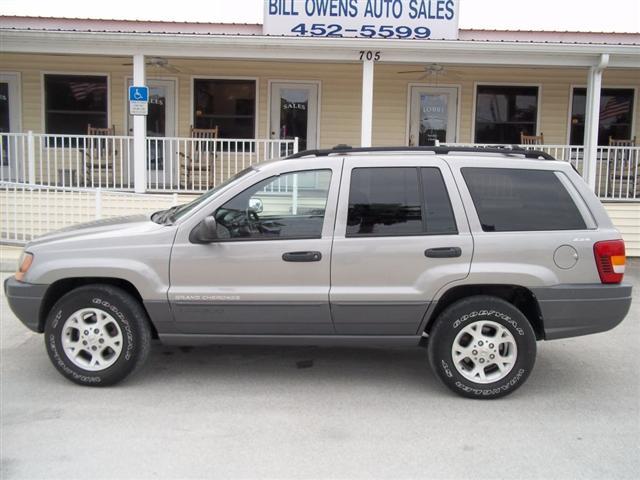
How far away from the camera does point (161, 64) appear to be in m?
11.9

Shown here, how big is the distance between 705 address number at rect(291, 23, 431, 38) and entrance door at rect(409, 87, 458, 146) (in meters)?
1.60

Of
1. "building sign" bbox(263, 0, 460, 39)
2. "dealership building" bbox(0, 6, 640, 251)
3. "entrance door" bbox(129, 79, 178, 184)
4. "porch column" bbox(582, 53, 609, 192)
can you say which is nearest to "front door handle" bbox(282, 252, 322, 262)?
"porch column" bbox(582, 53, 609, 192)

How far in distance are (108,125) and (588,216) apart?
418 inches

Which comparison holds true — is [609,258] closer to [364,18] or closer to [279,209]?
[279,209]

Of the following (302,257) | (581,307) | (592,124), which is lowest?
(581,307)

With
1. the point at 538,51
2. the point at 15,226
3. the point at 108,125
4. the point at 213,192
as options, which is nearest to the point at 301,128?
the point at 108,125

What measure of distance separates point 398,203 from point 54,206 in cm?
731

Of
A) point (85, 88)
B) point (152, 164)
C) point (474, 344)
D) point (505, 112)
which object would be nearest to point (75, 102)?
point (85, 88)

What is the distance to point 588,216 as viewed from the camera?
14.9ft

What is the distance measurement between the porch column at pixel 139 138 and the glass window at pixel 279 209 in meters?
6.61

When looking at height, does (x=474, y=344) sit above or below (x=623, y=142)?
below

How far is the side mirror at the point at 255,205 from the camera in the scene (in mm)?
4609

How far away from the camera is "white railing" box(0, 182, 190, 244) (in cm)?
992

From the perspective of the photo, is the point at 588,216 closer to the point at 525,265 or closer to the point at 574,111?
the point at 525,265
